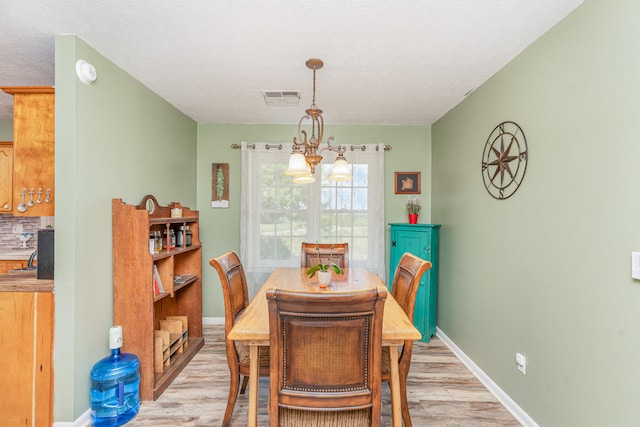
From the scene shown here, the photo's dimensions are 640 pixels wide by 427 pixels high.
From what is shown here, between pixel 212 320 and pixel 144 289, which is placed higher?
pixel 144 289

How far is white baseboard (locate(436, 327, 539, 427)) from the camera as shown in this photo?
6.56 ft

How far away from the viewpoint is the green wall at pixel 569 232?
4.50ft

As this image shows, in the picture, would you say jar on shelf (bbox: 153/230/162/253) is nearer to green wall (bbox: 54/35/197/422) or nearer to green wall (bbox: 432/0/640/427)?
green wall (bbox: 54/35/197/422)

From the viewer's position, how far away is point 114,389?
6.51 feet

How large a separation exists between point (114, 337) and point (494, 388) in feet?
9.07

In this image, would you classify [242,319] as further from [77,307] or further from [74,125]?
[74,125]

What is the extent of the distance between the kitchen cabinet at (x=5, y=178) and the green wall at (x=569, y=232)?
14.9 feet

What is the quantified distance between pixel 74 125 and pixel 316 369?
199 cm

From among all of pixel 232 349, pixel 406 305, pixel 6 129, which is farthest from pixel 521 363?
pixel 6 129

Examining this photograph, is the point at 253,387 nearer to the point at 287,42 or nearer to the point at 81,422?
the point at 81,422

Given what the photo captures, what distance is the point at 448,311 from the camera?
3195 mm

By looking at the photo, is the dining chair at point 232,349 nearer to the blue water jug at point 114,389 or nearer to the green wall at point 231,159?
the blue water jug at point 114,389

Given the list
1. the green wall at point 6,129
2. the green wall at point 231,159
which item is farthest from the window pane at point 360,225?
the green wall at point 6,129

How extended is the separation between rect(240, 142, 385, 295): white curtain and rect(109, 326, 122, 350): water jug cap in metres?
1.63
